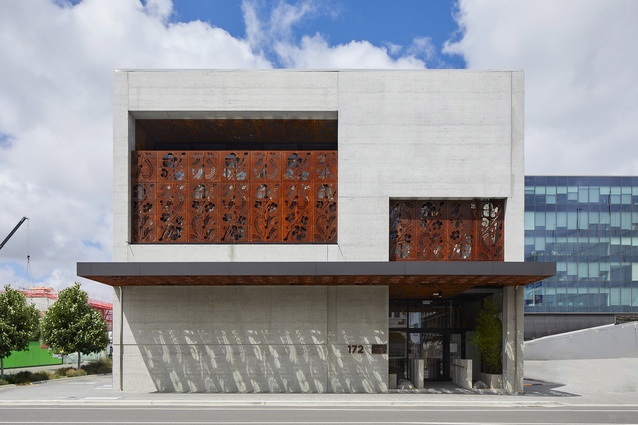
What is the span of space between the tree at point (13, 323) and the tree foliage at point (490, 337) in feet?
77.1

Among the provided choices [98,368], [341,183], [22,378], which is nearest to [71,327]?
[98,368]

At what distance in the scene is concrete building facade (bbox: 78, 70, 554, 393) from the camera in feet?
84.9

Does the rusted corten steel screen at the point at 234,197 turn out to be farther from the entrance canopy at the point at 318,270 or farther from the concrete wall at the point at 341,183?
the entrance canopy at the point at 318,270

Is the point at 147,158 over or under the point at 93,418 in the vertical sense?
over

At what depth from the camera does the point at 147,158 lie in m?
26.6

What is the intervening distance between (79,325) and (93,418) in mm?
21498

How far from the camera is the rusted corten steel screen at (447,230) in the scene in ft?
85.0

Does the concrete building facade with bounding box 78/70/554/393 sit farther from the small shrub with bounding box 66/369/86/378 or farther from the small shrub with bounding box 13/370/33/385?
the small shrub with bounding box 66/369/86/378

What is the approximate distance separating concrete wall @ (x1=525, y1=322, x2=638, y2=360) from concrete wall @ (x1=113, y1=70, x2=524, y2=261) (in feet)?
97.5

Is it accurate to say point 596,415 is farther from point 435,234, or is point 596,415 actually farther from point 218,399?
point 218,399

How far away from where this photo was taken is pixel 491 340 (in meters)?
27.4

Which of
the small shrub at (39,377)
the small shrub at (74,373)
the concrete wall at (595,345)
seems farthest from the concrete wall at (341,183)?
the concrete wall at (595,345)

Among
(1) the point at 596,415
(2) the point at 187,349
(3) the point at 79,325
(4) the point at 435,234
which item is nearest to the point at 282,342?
(2) the point at 187,349

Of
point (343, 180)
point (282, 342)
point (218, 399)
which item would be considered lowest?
point (218, 399)
